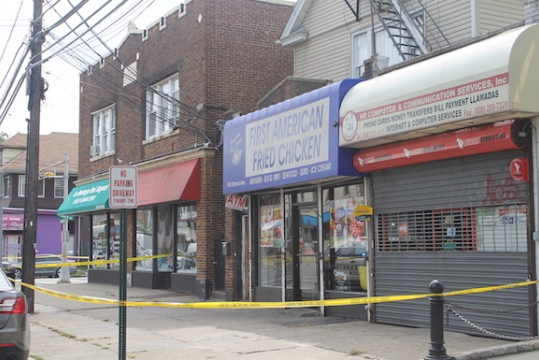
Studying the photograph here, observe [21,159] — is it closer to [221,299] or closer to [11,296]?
[221,299]

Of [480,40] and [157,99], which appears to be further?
[157,99]

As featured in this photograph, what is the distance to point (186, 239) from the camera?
19.7 meters

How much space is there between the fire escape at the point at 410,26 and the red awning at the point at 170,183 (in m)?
6.45

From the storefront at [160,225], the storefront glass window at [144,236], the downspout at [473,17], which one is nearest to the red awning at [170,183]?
the storefront at [160,225]

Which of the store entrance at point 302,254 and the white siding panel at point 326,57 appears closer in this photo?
the store entrance at point 302,254

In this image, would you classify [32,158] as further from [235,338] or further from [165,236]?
[235,338]

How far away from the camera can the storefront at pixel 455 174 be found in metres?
9.02

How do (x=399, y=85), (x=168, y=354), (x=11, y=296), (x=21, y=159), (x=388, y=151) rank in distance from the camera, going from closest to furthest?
(x=11, y=296)
(x=168, y=354)
(x=399, y=85)
(x=388, y=151)
(x=21, y=159)

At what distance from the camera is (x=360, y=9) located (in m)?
16.5

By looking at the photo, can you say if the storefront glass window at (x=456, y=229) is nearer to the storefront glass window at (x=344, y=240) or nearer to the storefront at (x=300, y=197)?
the storefront glass window at (x=344, y=240)

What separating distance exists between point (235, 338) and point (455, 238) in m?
3.80

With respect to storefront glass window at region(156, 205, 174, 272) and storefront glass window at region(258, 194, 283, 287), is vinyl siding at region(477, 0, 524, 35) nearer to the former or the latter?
storefront glass window at region(258, 194, 283, 287)

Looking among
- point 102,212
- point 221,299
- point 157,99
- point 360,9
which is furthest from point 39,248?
point 360,9

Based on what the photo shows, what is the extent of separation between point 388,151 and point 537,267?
10.5ft
